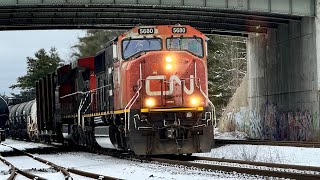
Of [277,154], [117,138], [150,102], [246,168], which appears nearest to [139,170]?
[246,168]

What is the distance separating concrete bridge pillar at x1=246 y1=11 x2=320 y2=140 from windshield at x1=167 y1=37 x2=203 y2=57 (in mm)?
11586

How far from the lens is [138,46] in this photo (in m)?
17.1

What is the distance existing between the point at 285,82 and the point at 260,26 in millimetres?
3644

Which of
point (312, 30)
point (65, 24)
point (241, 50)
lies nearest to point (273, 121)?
point (312, 30)

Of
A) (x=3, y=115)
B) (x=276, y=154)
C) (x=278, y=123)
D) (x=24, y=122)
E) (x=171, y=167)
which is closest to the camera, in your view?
(x=171, y=167)

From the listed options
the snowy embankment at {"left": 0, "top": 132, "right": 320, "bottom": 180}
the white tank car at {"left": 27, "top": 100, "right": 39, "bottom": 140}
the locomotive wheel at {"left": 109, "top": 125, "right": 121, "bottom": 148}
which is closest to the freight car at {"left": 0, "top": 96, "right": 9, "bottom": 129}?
the white tank car at {"left": 27, "top": 100, "right": 39, "bottom": 140}

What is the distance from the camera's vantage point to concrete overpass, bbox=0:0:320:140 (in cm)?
2736

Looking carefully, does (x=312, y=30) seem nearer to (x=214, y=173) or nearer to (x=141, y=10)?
(x=141, y=10)

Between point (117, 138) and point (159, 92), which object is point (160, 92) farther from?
point (117, 138)

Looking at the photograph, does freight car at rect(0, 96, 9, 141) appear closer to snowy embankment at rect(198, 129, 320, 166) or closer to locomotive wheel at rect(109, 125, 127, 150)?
snowy embankment at rect(198, 129, 320, 166)

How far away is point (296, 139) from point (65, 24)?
12.8 meters

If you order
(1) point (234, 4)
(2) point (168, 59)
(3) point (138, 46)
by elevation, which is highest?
(1) point (234, 4)

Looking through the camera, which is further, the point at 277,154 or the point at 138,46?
the point at 277,154

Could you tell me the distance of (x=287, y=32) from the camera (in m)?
30.5
